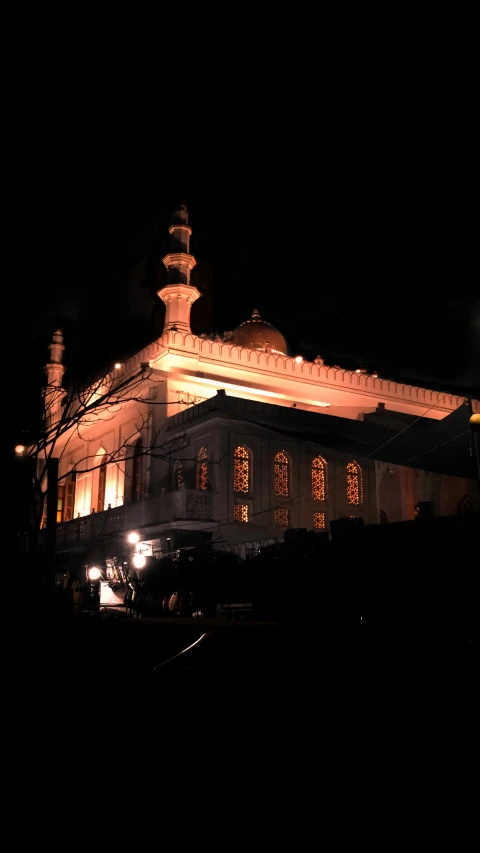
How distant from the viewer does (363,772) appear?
4.24m

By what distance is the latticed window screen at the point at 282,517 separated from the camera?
69.1 ft

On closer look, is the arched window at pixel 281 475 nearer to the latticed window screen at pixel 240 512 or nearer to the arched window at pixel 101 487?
the latticed window screen at pixel 240 512

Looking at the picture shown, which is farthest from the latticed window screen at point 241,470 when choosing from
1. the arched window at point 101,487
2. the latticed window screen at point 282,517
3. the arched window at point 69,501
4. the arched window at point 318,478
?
the arched window at point 69,501

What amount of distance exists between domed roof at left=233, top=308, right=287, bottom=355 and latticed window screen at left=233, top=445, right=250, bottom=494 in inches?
348

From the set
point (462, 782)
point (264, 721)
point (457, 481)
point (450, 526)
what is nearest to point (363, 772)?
point (462, 782)

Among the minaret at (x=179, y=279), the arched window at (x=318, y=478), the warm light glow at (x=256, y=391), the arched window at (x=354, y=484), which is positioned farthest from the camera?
the minaret at (x=179, y=279)

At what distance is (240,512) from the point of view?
20.5 metres

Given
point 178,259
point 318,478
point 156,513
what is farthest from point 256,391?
point 156,513

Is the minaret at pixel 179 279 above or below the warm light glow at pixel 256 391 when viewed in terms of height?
above

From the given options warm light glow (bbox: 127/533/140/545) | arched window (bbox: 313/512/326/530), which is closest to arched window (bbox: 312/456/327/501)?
arched window (bbox: 313/512/326/530)

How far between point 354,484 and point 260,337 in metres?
9.34

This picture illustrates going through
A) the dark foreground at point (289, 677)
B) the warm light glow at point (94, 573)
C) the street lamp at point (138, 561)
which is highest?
the street lamp at point (138, 561)

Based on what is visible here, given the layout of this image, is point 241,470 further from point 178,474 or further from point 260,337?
point 260,337

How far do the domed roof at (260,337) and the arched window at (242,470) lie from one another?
881cm
